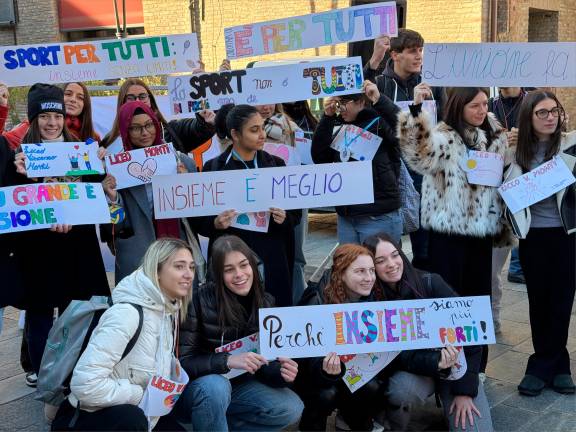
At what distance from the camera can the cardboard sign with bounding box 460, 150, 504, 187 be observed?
4047 millimetres

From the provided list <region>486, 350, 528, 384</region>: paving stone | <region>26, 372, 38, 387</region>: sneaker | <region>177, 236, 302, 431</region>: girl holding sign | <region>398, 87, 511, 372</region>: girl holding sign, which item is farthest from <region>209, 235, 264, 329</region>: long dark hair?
<region>486, 350, 528, 384</region>: paving stone

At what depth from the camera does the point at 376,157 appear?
461cm

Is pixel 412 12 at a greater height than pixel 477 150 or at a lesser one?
greater

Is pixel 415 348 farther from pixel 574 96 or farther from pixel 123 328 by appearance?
pixel 574 96

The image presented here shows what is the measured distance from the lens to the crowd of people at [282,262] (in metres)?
3.20

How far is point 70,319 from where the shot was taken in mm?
3111

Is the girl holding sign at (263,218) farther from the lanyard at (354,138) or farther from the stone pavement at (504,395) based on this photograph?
the stone pavement at (504,395)

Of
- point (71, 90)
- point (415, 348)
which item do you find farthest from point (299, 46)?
point (415, 348)

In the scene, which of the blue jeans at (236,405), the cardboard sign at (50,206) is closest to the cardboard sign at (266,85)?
the cardboard sign at (50,206)

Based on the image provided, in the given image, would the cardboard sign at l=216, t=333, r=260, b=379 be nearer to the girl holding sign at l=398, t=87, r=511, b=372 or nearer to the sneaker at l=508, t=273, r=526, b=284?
the girl holding sign at l=398, t=87, r=511, b=372

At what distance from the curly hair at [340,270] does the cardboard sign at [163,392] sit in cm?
88

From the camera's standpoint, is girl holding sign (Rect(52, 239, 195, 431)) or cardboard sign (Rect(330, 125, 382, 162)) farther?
cardboard sign (Rect(330, 125, 382, 162))

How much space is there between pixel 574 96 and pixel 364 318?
13.7 metres

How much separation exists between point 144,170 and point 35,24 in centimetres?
1803
